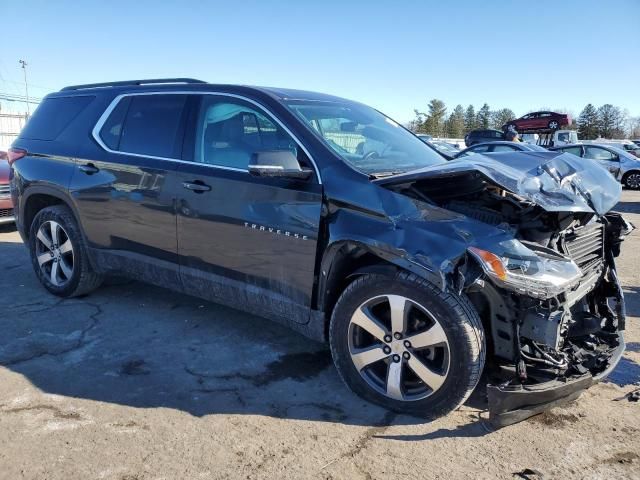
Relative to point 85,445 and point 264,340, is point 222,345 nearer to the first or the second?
point 264,340

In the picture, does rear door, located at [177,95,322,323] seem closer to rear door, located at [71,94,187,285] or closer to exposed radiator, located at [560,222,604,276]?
rear door, located at [71,94,187,285]

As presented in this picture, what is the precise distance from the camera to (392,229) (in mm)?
2854

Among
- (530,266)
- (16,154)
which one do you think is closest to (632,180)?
(530,266)

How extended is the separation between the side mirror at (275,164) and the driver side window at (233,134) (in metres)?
0.24

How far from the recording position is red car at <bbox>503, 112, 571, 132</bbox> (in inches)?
1441

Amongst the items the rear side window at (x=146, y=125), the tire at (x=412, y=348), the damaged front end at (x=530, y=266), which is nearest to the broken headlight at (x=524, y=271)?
the damaged front end at (x=530, y=266)

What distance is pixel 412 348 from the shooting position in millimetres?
2891

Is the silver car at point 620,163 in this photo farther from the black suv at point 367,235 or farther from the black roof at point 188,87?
the black roof at point 188,87

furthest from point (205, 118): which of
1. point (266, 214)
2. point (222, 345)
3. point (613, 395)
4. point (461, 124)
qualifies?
point (461, 124)

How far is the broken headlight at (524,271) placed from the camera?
2.56 meters

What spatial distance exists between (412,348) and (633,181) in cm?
1876

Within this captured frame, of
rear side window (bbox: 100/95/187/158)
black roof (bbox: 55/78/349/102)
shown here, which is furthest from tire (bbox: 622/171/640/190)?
rear side window (bbox: 100/95/187/158)

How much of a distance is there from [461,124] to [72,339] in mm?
65772

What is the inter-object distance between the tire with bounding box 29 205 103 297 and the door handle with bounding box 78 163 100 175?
1.62 ft
